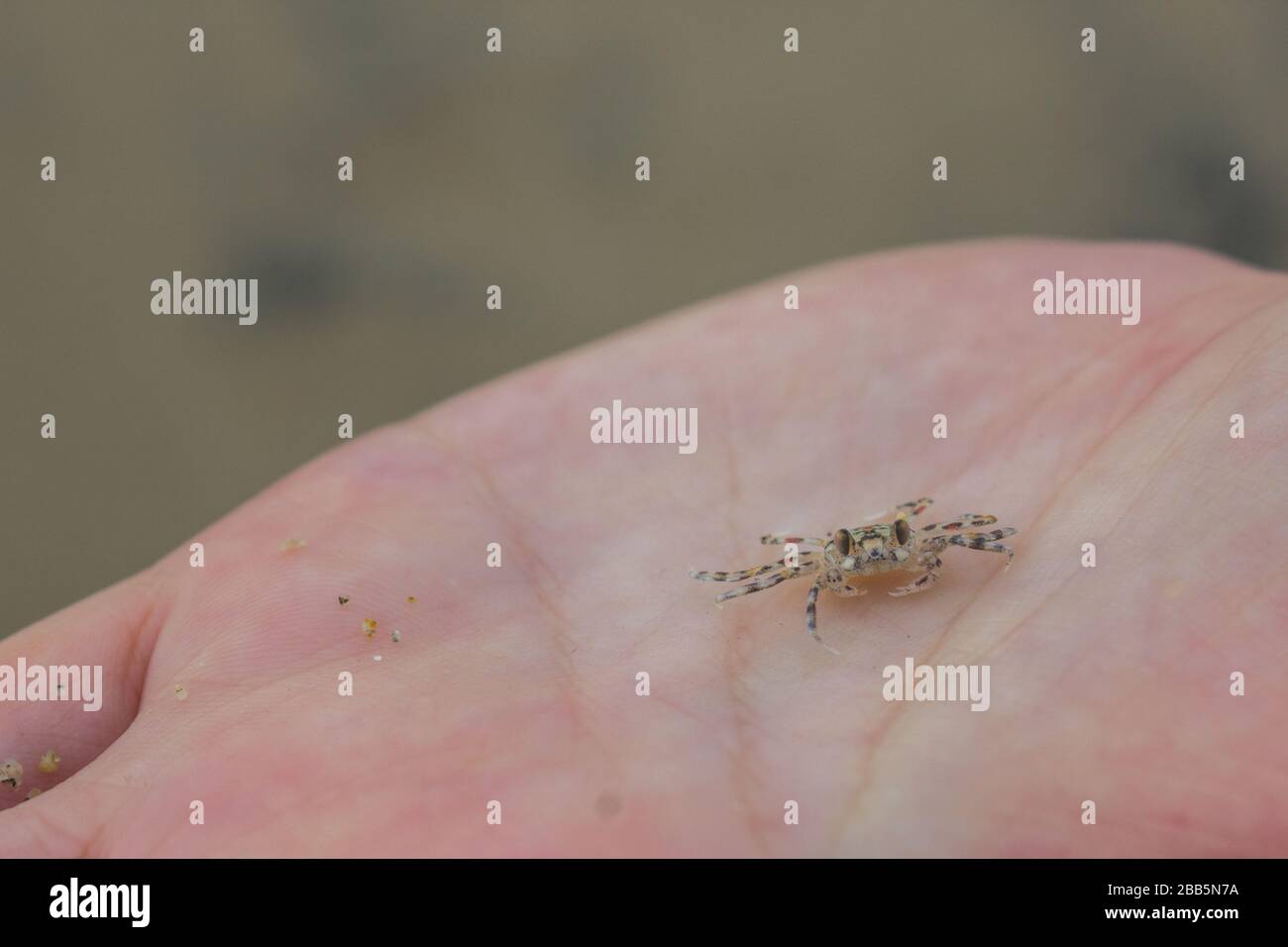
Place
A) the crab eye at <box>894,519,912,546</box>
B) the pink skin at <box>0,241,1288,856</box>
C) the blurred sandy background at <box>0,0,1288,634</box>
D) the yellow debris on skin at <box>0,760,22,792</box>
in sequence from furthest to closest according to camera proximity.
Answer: the blurred sandy background at <box>0,0,1288,634</box> → the crab eye at <box>894,519,912,546</box> → the yellow debris on skin at <box>0,760,22,792</box> → the pink skin at <box>0,241,1288,856</box>

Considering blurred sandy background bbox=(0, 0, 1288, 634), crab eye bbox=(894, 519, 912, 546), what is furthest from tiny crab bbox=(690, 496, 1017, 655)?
blurred sandy background bbox=(0, 0, 1288, 634)

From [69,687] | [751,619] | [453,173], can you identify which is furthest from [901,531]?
[453,173]

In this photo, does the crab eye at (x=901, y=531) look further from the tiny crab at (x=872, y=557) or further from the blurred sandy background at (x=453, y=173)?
the blurred sandy background at (x=453, y=173)

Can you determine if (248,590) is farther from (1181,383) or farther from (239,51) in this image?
(239,51)

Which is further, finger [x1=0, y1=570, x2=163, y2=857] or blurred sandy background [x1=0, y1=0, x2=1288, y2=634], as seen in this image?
blurred sandy background [x1=0, y1=0, x2=1288, y2=634]

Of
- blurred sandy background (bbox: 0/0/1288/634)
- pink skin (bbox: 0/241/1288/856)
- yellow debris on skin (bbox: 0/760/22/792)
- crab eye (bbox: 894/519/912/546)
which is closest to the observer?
pink skin (bbox: 0/241/1288/856)

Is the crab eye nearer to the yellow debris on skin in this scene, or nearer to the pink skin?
the pink skin

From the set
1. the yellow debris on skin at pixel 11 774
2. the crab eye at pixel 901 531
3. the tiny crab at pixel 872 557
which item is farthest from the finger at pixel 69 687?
the crab eye at pixel 901 531
